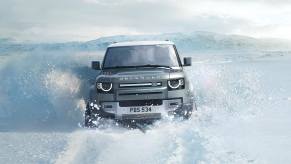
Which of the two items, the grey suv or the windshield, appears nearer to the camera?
the grey suv

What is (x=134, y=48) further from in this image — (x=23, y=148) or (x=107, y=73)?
(x=23, y=148)

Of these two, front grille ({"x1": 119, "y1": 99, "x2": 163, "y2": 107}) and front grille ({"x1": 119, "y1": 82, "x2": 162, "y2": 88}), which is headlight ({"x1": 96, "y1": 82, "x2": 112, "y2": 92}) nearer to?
front grille ({"x1": 119, "y1": 82, "x2": 162, "y2": 88})

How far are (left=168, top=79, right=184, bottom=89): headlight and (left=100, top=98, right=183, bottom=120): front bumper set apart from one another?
208mm

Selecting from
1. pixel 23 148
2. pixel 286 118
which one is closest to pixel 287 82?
pixel 286 118

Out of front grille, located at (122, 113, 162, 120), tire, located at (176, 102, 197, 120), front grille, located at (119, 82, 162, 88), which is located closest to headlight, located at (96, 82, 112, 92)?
front grille, located at (119, 82, 162, 88)

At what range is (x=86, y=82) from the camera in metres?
13.0

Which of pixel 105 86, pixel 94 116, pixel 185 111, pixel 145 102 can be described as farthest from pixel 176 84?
pixel 94 116

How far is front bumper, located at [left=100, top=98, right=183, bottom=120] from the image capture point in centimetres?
906

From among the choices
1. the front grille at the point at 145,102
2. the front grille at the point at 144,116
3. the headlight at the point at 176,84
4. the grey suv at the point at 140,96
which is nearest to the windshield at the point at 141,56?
the grey suv at the point at 140,96

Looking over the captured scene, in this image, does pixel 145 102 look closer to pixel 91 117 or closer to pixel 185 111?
pixel 185 111

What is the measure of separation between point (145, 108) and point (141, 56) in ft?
4.81

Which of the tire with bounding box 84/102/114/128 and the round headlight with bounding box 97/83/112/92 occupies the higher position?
the round headlight with bounding box 97/83/112/92

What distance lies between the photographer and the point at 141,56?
10.2 metres

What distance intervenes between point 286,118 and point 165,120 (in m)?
3.44
